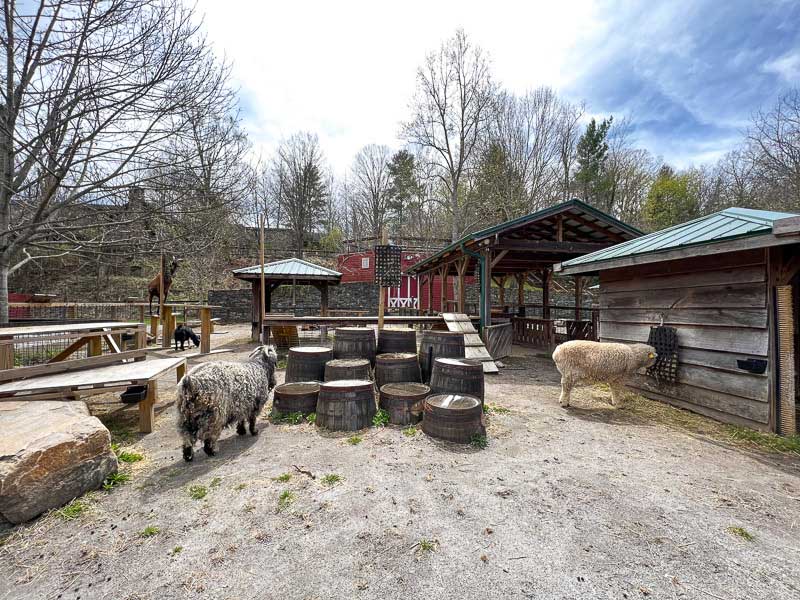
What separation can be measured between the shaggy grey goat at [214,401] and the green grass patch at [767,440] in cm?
578

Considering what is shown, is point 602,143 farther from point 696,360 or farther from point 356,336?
point 356,336

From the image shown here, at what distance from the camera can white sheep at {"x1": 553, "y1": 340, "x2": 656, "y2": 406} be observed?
193 inches

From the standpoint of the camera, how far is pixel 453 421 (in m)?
3.69

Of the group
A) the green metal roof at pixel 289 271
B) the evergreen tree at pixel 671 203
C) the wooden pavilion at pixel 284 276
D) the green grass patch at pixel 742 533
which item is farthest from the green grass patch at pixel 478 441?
the evergreen tree at pixel 671 203

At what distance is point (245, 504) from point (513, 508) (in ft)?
7.00

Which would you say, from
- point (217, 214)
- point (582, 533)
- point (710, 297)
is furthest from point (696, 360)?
point (217, 214)

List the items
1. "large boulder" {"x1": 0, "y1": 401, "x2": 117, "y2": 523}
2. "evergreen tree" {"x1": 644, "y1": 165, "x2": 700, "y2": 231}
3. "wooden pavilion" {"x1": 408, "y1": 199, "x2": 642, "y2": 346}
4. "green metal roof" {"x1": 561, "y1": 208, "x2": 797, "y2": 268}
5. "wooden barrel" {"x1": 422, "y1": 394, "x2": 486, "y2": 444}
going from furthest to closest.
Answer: "evergreen tree" {"x1": 644, "y1": 165, "x2": 700, "y2": 231} < "wooden pavilion" {"x1": 408, "y1": 199, "x2": 642, "y2": 346} < "green metal roof" {"x1": 561, "y1": 208, "x2": 797, "y2": 268} < "wooden barrel" {"x1": 422, "y1": 394, "x2": 486, "y2": 444} < "large boulder" {"x1": 0, "y1": 401, "x2": 117, "y2": 523}

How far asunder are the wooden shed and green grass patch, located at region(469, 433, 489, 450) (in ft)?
11.1

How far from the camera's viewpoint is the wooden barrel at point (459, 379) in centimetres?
431

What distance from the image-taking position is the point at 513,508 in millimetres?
2594

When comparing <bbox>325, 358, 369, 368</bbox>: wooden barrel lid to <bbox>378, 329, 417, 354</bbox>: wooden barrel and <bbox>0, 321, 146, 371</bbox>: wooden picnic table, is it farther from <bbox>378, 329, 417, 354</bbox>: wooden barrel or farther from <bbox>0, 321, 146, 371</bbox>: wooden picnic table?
<bbox>0, 321, 146, 371</bbox>: wooden picnic table

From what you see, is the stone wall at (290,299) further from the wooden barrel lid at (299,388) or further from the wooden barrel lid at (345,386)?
the wooden barrel lid at (345,386)

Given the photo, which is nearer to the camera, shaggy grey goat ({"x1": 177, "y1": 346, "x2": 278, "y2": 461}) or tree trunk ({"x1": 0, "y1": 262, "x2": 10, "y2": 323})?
shaggy grey goat ({"x1": 177, "y1": 346, "x2": 278, "y2": 461})

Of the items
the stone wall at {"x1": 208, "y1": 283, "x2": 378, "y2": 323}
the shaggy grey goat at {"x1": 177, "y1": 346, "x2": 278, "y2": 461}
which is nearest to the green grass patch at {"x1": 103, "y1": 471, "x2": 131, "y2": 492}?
the shaggy grey goat at {"x1": 177, "y1": 346, "x2": 278, "y2": 461}
